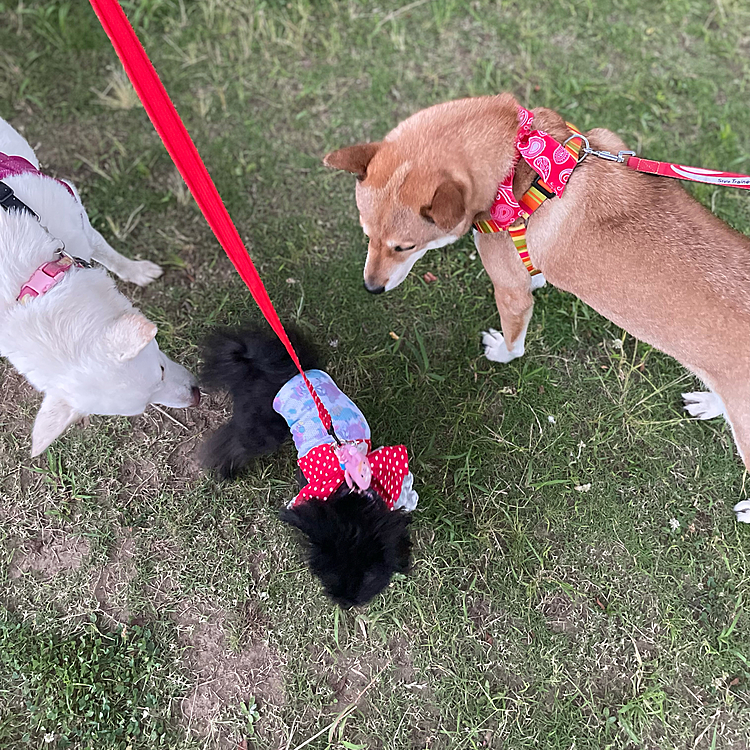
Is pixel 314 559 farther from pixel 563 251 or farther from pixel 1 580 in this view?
pixel 1 580

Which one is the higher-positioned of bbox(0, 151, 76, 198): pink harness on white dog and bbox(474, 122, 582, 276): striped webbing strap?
bbox(0, 151, 76, 198): pink harness on white dog

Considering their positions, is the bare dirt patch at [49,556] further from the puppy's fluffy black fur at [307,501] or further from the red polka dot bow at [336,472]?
the red polka dot bow at [336,472]

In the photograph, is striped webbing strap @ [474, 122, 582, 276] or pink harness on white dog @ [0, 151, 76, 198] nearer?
pink harness on white dog @ [0, 151, 76, 198]

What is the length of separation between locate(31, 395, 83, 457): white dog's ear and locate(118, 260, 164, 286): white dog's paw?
1.48 m

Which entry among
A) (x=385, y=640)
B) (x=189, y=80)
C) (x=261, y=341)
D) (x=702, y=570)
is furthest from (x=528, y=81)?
(x=385, y=640)

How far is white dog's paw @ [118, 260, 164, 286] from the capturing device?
376 centimetres

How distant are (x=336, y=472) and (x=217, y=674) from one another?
5.27ft

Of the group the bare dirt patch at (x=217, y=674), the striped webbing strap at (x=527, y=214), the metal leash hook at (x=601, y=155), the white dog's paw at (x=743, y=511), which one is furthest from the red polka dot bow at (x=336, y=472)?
the white dog's paw at (x=743, y=511)

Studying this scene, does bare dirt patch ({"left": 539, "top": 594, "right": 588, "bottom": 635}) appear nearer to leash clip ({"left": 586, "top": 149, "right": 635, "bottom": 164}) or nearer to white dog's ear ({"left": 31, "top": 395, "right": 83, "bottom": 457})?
leash clip ({"left": 586, "top": 149, "right": 635, "bottom": 164})

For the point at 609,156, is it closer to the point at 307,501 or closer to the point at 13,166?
the point at 307,501

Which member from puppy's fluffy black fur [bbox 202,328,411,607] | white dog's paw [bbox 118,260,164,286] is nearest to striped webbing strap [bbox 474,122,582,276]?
puppy's fluffy black fur [bbox 202,328,411,607]

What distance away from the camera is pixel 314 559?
8.52 ft

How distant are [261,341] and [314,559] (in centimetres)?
124

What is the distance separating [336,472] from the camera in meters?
2.70
